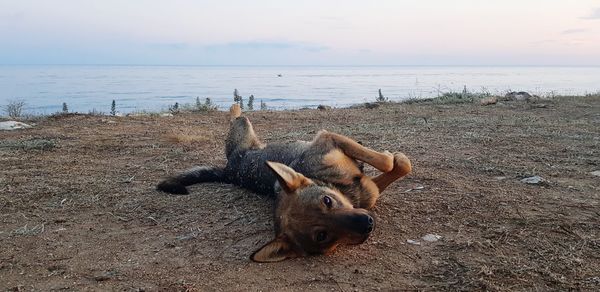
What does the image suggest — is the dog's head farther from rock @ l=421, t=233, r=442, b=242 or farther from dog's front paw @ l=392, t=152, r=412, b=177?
dog's front paw @ l=392, t=152, r=412, b=177

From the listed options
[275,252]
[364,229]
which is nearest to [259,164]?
[275,252]

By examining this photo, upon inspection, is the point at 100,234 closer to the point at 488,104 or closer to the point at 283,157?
the point at 283,157

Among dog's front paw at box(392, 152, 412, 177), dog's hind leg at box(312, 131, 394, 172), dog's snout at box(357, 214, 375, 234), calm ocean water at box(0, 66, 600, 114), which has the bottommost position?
calm ocean water at box(0, 66, 600, 114)

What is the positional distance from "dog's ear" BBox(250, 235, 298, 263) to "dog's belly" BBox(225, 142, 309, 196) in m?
1.14

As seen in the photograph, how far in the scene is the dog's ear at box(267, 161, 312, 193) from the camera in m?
4.04

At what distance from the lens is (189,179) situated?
227 inches

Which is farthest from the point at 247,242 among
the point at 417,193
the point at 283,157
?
the point at 417,193

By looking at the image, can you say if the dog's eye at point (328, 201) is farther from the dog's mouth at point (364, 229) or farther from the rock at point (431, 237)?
the rock at point (431, 237)

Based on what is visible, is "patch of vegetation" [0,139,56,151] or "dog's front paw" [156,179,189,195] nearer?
"dog's front paw" [156,179,189,195]

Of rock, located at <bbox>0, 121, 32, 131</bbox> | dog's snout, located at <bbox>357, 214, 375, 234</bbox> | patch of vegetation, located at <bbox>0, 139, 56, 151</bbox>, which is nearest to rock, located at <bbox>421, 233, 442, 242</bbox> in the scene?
dog's snout, located at <bbox>357, 214, 375, 234</bbox>

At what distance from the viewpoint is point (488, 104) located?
13.7m

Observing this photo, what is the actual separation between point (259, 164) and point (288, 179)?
1.48 m

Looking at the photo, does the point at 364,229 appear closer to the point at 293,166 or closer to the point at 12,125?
the point at 293,166

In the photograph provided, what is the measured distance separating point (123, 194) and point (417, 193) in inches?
128
